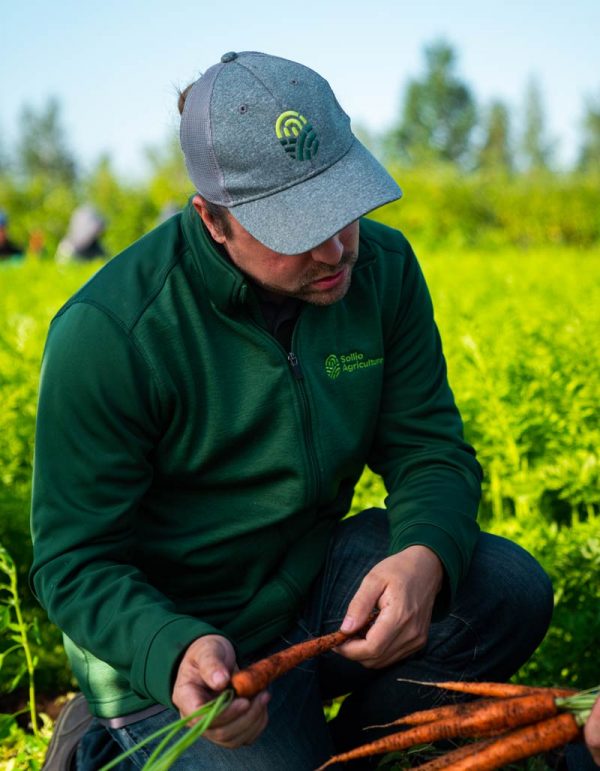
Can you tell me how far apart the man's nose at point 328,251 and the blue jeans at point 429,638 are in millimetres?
795

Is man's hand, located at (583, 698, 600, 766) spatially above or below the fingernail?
below

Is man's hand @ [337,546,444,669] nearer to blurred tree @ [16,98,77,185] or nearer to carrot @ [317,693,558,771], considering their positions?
carrot @ [317,693,558,771]

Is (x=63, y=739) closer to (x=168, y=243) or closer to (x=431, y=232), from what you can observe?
(x=168, y=243)

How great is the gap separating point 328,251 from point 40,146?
91.1 metres

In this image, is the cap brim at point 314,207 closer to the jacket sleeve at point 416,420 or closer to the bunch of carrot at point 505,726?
the jacket sleeve at point 416,420

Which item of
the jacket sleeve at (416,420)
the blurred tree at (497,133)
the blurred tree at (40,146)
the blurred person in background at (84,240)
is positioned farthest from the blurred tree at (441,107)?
the jacket sleeve at (416,420)

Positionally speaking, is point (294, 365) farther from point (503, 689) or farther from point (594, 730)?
point (594, 730)

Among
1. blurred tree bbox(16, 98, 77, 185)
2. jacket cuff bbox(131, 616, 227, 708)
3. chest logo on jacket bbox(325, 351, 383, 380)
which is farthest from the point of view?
blurred tree bbox(16, 98, 77, 185)

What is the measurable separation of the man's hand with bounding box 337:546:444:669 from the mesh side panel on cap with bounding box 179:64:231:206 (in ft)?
2.81

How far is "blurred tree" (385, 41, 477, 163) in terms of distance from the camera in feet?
254

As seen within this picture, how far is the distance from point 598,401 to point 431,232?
1986 cm

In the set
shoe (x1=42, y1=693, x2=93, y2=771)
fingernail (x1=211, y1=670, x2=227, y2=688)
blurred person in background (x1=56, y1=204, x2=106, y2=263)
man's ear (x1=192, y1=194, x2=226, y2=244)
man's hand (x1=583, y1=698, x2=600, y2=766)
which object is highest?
man's ear (x1=192, y1=194, x2=226, y2=244)

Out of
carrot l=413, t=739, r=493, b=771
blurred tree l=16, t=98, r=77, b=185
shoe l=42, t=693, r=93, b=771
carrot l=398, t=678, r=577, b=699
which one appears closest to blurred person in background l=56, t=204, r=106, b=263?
shoe l=42, t=693, r=93, b=771

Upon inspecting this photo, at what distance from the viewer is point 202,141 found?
6.88 ft
